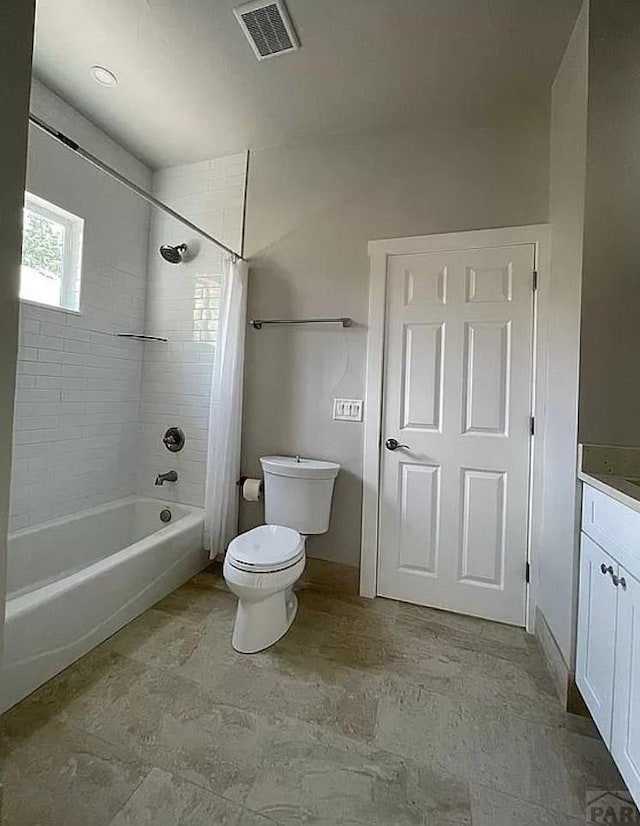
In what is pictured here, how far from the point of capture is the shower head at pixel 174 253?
8.90 feet

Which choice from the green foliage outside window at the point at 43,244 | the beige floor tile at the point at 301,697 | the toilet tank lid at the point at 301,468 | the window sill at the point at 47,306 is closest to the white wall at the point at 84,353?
the window sill at the point at 47,306

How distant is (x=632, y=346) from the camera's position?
1.47 m

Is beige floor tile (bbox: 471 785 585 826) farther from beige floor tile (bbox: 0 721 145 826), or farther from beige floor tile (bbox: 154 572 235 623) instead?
beige floor tile (bbox: 154 572 235 623)

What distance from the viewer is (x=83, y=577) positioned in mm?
1682

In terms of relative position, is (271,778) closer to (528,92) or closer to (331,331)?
(331,331)

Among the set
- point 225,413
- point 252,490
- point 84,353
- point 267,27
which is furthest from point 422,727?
point 267,27

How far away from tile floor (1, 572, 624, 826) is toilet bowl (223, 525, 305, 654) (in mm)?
70

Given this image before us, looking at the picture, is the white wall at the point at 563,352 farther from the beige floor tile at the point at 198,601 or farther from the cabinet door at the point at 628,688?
the beige floor tile at the point at 198,601

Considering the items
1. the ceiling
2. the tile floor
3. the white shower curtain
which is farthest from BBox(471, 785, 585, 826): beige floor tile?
the ceiling

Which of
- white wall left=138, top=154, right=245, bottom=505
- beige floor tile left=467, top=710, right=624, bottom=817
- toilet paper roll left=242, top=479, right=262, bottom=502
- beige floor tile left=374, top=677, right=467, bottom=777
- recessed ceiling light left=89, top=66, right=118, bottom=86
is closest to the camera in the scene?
beige floor tile left=467, top=710, right=624, bottom=817

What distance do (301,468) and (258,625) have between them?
0.77m

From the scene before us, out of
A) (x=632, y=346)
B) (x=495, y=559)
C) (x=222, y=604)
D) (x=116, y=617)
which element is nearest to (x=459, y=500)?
(x=495, y=559)

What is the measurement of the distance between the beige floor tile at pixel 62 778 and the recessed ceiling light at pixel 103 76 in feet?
9.13

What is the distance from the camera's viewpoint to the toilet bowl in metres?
1.71
